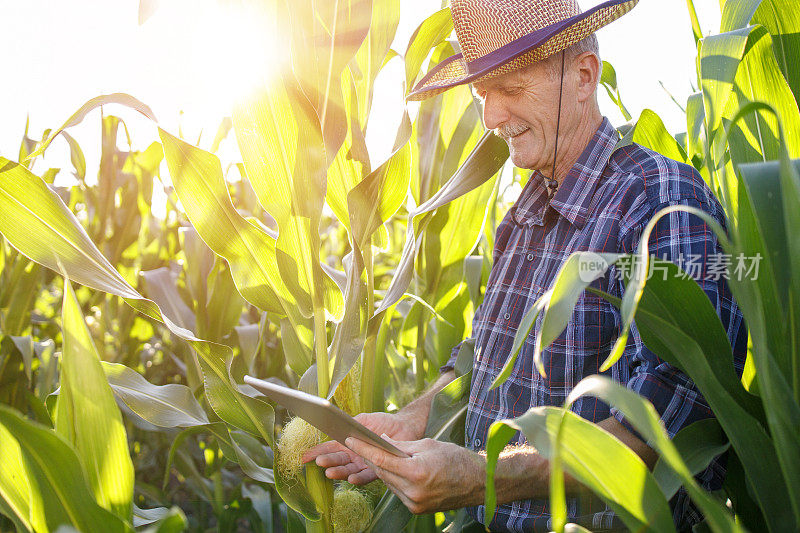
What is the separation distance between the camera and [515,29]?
100cm

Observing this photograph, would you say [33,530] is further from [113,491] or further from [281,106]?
[281,106]

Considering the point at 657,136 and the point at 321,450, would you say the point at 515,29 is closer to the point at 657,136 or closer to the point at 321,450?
the point at 657,136

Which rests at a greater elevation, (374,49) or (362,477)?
(374,49)

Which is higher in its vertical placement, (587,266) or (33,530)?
(587,266)

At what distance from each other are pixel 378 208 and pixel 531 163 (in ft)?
1.03

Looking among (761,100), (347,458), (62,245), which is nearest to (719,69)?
(761,100)

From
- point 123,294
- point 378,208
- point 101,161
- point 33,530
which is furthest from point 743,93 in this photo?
point 101,161

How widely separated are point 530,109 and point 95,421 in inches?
31.0

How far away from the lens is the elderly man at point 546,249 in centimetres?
78

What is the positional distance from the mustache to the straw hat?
0.29 feet

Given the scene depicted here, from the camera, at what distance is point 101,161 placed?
1712 millimetres

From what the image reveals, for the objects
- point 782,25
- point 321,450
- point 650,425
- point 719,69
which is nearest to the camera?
point 650,425

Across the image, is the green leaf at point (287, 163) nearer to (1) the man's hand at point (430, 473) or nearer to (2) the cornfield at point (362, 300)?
(2) the cornfield at point (362, 300)

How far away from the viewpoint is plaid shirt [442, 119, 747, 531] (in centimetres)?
77
